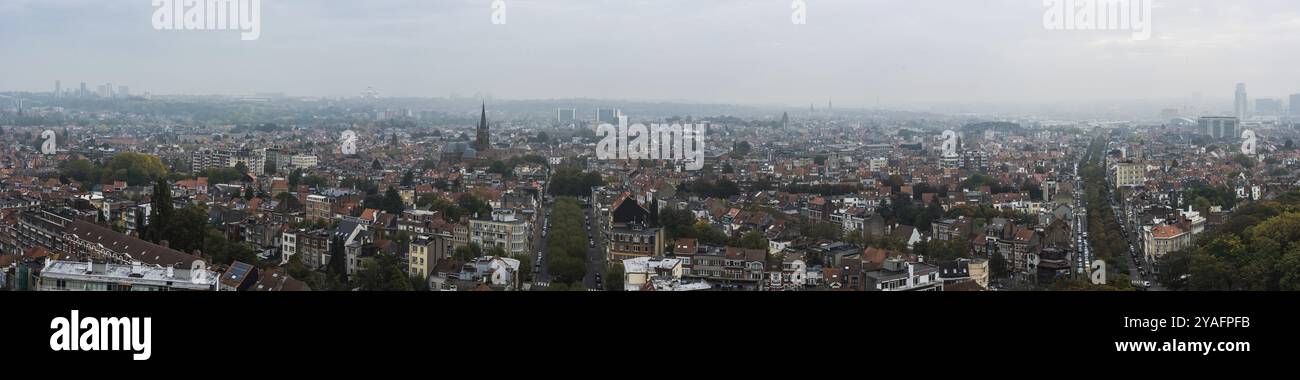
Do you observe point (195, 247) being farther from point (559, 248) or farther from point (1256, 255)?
point (1256, 255)

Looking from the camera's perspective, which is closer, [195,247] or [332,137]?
[195,247]

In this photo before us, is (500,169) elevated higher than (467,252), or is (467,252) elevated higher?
(500,169)

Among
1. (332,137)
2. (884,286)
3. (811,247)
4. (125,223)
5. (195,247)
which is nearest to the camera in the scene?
(884,286)

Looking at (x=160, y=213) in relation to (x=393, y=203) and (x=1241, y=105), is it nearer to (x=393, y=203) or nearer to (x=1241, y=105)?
(x=393, y=203)

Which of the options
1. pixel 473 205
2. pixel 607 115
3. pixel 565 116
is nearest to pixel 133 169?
pixel 473 205

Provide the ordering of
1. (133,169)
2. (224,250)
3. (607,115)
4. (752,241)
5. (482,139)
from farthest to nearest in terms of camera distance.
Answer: (607,115), (482,139), (133,169), (752,241), (224,250)
